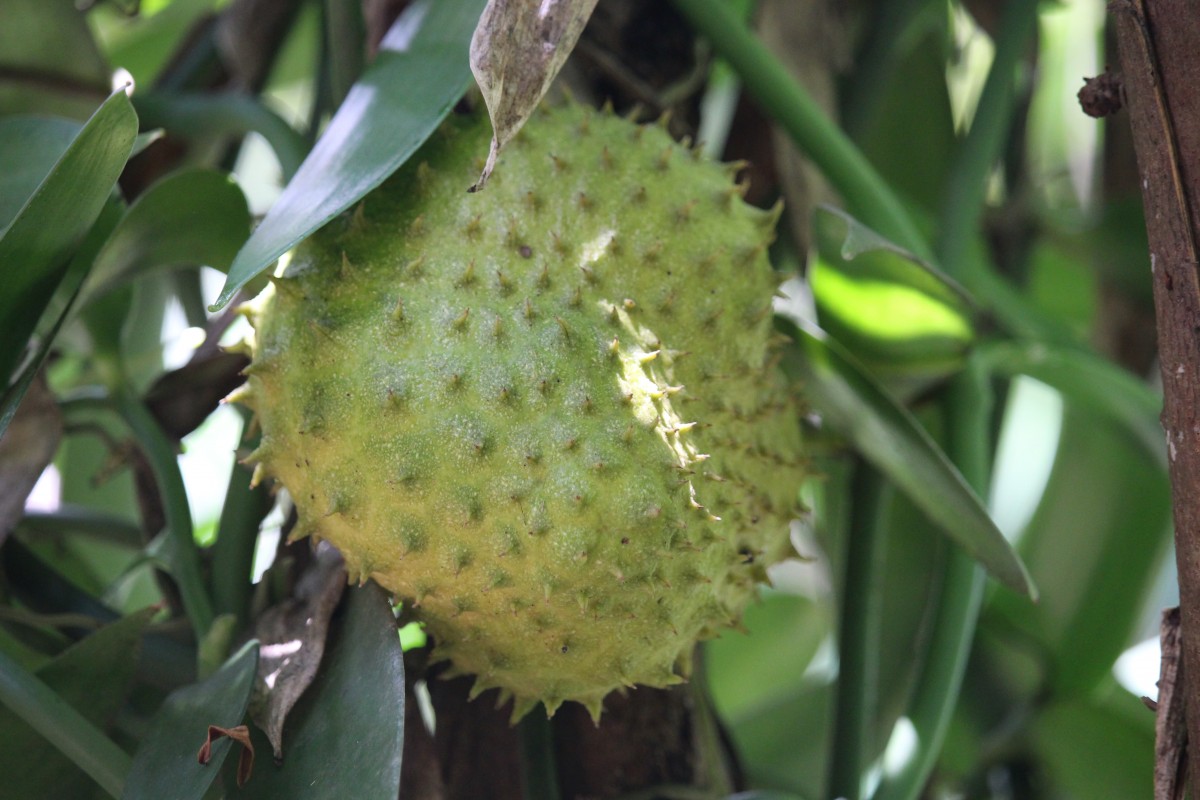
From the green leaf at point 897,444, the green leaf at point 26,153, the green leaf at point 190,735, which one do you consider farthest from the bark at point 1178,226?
the green leaf at point 26,153

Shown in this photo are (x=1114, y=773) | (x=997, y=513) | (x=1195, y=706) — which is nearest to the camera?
(x=1195, y=706)

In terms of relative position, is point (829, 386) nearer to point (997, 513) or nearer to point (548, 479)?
point (548, 479)

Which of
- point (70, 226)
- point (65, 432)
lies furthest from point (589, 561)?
point (65, 432)

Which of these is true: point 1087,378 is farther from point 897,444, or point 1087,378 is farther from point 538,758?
point 538,758

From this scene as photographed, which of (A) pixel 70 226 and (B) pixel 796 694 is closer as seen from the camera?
→ (A) pixel 70 226

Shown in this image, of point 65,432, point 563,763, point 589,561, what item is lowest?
point 563,763

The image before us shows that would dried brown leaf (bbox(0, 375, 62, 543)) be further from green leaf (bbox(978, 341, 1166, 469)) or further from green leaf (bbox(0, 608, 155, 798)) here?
green leaf (bbox(978, 341, 1166, 469))

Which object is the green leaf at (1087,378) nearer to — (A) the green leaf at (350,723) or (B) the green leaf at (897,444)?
(B) the green leaf at (897,444)
